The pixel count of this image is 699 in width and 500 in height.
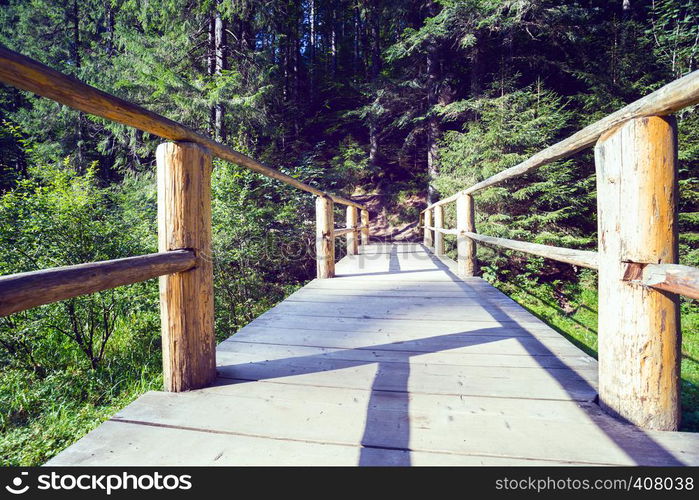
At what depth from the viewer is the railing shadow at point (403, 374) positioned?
893mm

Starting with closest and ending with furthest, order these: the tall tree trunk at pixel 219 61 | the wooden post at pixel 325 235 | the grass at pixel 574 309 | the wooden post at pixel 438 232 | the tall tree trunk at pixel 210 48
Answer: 1. the wooden post at pixel 325 235
2. the grass at pixel 574 309
3. the wooden post at pixel 438 232
4. the tall tree trunk at pixel 219 61
5. the tall tree trunk at pixel 210 48

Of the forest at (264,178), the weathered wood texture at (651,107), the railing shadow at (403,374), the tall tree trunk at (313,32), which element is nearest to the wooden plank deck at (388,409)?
the railing shadow at (403,374)

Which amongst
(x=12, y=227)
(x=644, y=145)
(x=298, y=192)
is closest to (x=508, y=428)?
(x=644, y=145)

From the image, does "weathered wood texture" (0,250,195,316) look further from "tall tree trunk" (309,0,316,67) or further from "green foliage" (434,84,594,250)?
"tall tree trunk" (309,0,316,67)

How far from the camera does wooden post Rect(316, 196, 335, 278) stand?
3414 mm

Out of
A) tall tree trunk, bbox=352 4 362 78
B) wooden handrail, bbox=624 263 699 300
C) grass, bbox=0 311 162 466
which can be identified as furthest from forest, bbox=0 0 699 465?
tall tree trunk, bbox=352 4 362 78

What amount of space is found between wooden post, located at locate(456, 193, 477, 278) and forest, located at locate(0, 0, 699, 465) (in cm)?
208

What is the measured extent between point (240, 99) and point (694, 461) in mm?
8439

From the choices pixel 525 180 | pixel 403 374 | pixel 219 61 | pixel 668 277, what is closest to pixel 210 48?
pixel 219 61

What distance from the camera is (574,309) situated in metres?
6.59

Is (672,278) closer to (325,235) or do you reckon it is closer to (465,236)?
(465,236)

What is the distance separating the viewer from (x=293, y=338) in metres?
1.83

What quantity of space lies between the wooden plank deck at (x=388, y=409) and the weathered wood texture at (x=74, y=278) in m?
0.46

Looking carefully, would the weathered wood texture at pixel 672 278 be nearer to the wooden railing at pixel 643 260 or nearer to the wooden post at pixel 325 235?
the wooden railing at pixel 643 260
